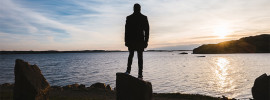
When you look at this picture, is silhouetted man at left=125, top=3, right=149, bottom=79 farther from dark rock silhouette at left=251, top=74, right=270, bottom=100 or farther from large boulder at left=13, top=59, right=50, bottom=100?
dark rock silhouette at left=251, top=74, right=270, bottom=100

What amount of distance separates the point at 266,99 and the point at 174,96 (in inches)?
321

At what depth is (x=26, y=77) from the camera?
30.4ft

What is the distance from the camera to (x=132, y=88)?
7.80 metres

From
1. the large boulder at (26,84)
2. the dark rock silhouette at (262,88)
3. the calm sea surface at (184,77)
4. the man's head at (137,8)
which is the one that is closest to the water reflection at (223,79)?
the calm sea surface at (184,77)

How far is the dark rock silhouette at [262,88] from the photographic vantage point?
44.5 feet

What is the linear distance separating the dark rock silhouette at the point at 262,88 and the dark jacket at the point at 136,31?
10.6 meters

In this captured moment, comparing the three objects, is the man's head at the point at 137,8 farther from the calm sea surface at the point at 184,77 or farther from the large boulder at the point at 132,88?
the calm sea surface at the point at 184,77

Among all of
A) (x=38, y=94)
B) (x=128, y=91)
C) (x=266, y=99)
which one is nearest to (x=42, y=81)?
(x=38, y=94)

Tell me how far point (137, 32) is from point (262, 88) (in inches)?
446

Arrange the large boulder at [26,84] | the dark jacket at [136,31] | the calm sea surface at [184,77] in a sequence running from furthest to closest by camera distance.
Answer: the calm sea surface at [184,77]
the large boulder at [26,84]
the dark jacket at [136,31]

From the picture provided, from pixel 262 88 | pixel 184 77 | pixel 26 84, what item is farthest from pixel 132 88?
pixel 184 77

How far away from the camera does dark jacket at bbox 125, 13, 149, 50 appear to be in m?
8.27

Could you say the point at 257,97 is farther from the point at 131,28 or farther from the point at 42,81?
the point at 42,81

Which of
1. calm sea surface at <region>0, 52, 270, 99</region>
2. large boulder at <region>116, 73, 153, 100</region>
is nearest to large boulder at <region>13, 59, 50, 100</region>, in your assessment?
large boulder at <region>116, 73, 153, 100</region>
